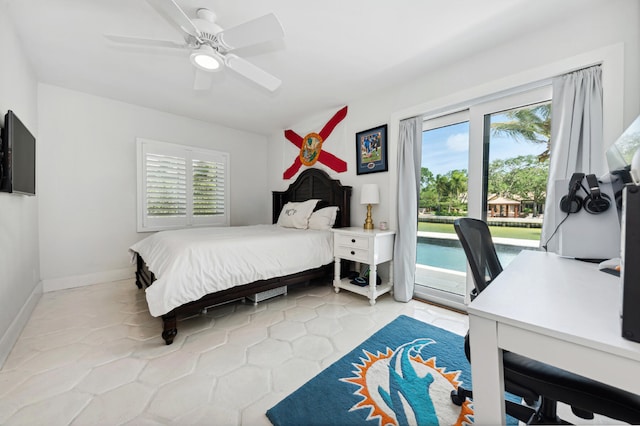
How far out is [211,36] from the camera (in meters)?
1.70

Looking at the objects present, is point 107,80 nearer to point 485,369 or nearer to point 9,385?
point 9,385

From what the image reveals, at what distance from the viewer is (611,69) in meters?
1.55

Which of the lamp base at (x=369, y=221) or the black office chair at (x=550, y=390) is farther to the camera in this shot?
the lamp base at (x=369, y=221)

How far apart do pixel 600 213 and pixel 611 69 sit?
110 cm

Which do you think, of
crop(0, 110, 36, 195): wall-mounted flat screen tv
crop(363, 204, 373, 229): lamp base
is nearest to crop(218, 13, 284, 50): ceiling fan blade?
crop(0, 110, 36, 195): wall-mounted flat screen tv

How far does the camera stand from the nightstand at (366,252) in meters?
2.43

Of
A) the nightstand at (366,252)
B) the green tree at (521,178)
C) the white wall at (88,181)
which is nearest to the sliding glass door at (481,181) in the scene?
the green tree at (521,178)

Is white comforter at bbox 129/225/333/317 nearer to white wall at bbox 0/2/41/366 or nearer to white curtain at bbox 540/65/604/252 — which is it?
white wall at bbox 0/2/41/366

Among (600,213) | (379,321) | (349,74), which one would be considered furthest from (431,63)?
(379,321)

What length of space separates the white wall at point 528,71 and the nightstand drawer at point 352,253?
0.58 m

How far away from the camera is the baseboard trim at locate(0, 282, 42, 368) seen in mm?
1535

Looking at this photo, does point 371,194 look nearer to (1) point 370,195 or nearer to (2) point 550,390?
(1) point 370,195

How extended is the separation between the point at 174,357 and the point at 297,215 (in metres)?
2.00

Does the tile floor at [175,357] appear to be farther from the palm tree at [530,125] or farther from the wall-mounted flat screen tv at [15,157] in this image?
the palm tree at [530,125]
